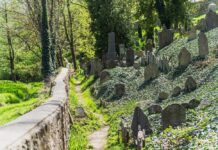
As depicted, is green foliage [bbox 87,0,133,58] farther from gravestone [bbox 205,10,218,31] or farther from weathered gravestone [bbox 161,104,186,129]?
weathered gravestone [bbox 161,104,186,129]

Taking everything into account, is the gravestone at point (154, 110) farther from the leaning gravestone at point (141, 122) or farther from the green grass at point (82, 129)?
the green grass at point (82, 129)

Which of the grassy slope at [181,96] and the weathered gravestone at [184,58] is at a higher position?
the weathered gravestone at [184,58]

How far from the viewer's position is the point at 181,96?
1559 cm

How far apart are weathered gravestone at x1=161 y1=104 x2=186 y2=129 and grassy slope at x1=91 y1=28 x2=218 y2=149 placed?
0.81 feet

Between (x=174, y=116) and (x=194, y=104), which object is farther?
(x=194, y=104)

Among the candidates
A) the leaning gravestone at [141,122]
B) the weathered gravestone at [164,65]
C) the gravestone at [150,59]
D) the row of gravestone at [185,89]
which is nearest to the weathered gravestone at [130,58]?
the gravestone at [150,59]

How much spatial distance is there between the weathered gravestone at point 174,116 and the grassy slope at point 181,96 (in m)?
0.25

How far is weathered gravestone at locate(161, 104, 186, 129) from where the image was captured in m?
11.3

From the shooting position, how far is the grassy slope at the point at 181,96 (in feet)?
30.9

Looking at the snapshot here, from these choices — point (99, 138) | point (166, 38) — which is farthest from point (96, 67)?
point (99, 138)

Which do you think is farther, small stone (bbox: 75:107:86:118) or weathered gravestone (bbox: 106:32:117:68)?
weathered gravestone (bbox: 106:32:117:68)

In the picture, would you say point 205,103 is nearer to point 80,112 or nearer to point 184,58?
point 80,112

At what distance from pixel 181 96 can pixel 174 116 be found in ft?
14.1

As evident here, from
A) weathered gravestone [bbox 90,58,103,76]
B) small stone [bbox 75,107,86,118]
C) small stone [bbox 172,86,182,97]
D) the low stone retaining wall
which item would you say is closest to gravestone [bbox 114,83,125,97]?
small stone [bbox 75,107,86,118]
